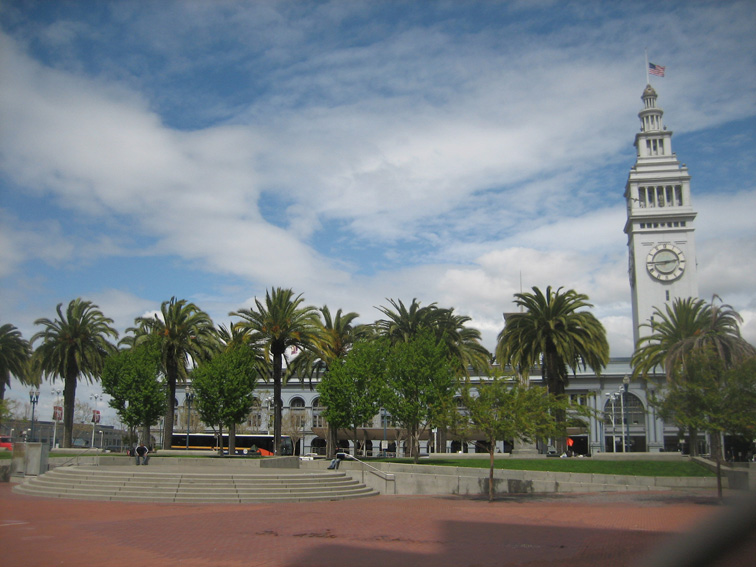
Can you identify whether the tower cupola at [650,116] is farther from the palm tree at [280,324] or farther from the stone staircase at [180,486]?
the stone staircase at [180,486]

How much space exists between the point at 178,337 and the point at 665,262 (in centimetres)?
7170

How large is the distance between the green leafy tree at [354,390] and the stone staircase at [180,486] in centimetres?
1279

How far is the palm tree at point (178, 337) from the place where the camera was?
45.7m

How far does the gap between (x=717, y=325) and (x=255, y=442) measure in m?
44.9

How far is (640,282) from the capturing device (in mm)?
93250

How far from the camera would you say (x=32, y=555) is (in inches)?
514

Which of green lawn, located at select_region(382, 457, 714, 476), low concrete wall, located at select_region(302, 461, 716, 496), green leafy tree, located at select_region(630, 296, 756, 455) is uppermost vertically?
green leafy tree, located at select_region(630, 296, 756, 455)

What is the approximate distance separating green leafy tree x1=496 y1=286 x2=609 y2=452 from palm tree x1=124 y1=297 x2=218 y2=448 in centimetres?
2030

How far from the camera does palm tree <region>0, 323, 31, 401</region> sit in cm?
4959

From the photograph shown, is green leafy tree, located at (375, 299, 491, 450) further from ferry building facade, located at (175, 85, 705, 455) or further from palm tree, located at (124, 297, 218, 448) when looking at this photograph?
ferry building facade, located at (175, 85, 705, 455)

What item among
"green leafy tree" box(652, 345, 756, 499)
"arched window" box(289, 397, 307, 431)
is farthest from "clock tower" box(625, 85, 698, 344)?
"green leafy tree" box(652, 345, 756, 499)

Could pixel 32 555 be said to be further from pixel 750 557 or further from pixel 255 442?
pixel 255 442

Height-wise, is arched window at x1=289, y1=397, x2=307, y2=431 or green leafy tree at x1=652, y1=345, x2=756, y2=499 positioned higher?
green leafy tree at x1=652, y1=345, x2=756, y2=499

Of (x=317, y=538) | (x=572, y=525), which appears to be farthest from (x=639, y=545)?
(x=317, y=538)
